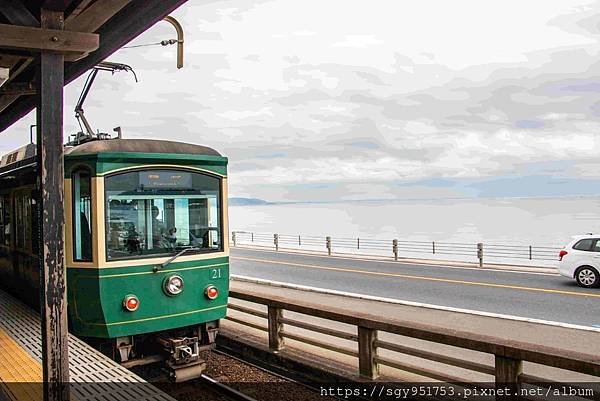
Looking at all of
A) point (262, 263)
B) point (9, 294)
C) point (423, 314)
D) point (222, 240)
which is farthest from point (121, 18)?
point (262, 263)

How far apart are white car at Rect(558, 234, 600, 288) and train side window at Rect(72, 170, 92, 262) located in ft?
48.5

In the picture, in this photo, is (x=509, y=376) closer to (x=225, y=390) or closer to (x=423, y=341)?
(x=225, y=390)

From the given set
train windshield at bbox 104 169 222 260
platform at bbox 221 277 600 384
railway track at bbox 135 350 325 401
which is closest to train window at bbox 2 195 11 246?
train windshield at bbox 104 169 222 260

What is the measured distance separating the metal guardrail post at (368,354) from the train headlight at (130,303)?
2.91m

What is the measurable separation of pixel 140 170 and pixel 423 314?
7.58 m

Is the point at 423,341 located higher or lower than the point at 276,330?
lower

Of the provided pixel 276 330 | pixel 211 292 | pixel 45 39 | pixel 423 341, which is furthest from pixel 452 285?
pixel 45 39

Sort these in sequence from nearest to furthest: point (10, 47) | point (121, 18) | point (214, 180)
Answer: point (10, 47)
point (121, 18)
point (214, 180)

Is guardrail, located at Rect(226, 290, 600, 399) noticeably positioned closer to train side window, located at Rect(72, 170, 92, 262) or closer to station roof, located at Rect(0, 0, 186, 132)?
train side window, located at Rect(72, 170, 92, 262)

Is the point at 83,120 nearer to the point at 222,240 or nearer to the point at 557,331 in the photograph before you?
the point at 222,240

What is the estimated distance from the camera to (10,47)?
4973 millimetres

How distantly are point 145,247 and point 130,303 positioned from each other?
75 cm

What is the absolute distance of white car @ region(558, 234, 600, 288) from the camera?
16.5 m

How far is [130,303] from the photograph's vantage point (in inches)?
281
